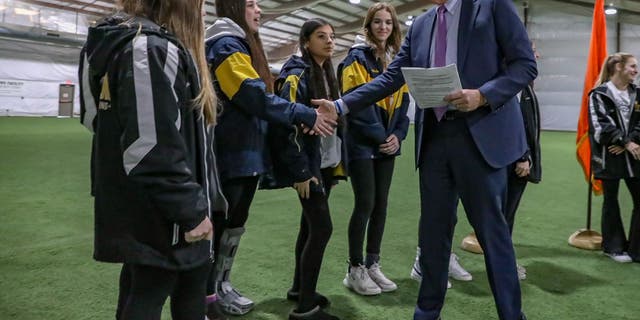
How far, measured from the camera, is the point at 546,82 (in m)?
21.1

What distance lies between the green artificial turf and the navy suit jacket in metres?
1.04

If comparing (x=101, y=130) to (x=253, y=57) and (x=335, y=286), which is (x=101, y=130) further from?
(x=335, y=286)

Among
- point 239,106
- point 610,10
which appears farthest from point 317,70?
point 610,10

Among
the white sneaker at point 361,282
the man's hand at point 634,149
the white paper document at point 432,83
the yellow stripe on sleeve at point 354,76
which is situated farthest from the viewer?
the man's hand at point 634,149

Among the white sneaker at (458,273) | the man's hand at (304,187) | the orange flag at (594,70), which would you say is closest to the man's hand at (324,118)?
the man's hand at (304,187)

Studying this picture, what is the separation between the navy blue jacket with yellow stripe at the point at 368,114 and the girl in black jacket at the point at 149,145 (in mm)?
1414

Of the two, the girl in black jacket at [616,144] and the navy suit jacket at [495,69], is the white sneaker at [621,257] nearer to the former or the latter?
the girl in black jacket at [616,144]

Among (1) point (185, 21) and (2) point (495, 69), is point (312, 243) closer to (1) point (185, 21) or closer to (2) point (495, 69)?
(2) point (495, 69)

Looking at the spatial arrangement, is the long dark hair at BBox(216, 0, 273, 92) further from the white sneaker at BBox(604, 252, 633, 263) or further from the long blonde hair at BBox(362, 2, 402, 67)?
the white sneaker at BBox(604, 252, 633, 263)

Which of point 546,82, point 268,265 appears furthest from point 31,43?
point 546,82

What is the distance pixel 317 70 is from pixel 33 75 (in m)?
22.2

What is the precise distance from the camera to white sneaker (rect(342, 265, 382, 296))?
266 cm

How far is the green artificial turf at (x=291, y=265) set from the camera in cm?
247

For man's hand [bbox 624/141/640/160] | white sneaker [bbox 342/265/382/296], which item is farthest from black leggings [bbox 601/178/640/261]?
white sneaker [bbox 342/265/382/296]
